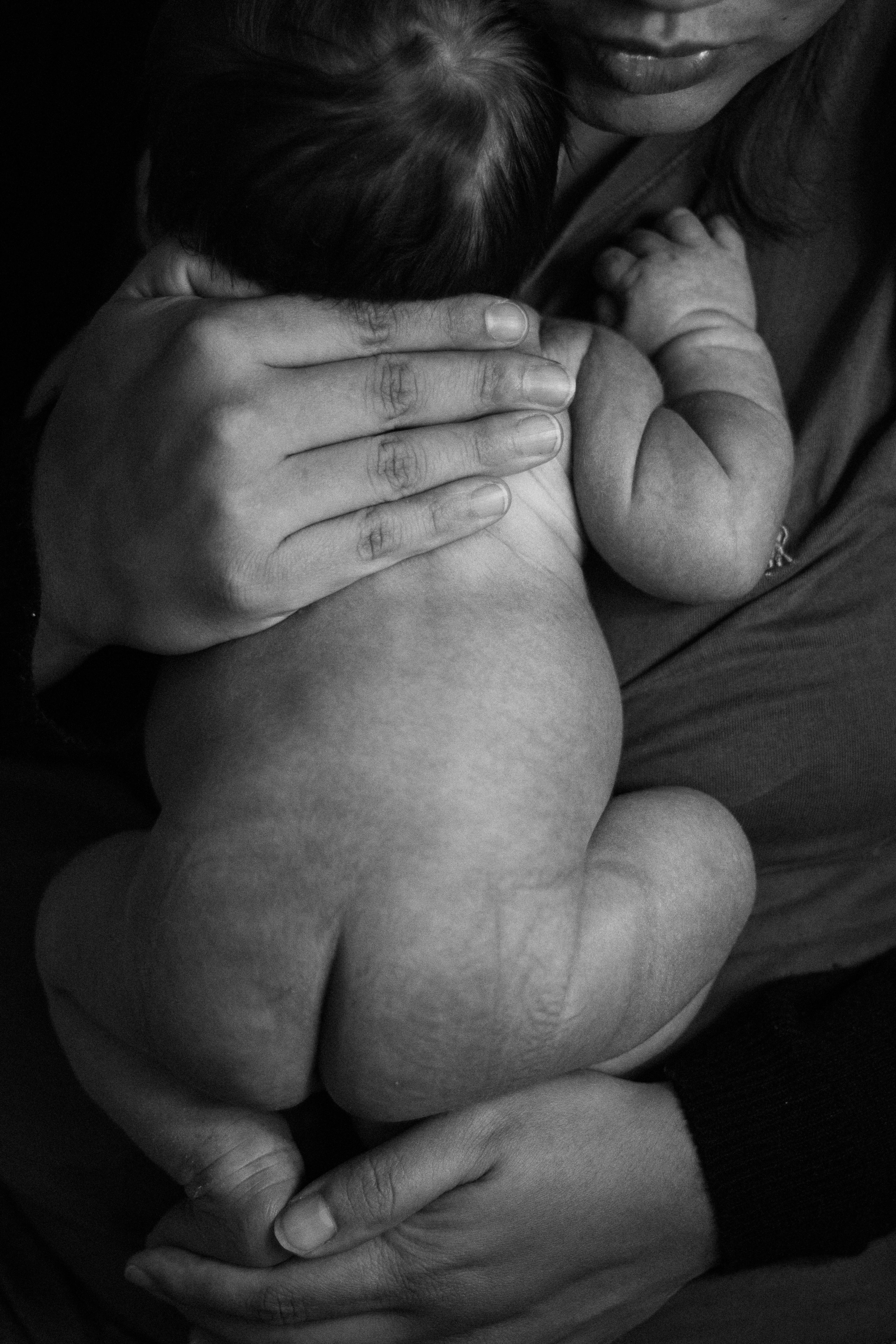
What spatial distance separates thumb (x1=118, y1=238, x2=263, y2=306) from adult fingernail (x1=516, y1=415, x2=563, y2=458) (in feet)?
0.78

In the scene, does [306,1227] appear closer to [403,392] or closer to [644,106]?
[403,392]

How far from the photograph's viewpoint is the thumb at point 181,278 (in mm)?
974

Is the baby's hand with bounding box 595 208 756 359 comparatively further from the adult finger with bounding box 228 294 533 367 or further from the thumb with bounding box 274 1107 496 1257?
the thumb with bounding box 274 1107 496 1257

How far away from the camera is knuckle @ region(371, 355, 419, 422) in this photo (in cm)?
94

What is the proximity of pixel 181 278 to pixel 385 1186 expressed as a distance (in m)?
0.75

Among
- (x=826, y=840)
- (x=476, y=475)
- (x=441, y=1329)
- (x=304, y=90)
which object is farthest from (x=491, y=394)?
(x=441, y=1329)

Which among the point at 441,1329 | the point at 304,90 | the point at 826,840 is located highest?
the point at 304,90

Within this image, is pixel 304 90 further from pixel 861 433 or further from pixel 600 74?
pixel 861 433

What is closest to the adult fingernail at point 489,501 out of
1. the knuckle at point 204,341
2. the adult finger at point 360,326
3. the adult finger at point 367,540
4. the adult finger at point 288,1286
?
the adult finger at point 367,540

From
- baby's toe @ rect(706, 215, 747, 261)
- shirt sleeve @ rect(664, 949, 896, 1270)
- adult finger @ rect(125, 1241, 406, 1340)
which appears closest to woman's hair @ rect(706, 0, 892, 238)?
baby's toe @ rect(706, 215, 747, 261)

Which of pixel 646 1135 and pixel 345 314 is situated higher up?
pixel 345 314

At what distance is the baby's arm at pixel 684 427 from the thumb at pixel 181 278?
1.00ft

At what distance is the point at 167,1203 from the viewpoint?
3.75 ft

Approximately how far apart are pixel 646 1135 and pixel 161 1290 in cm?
43
